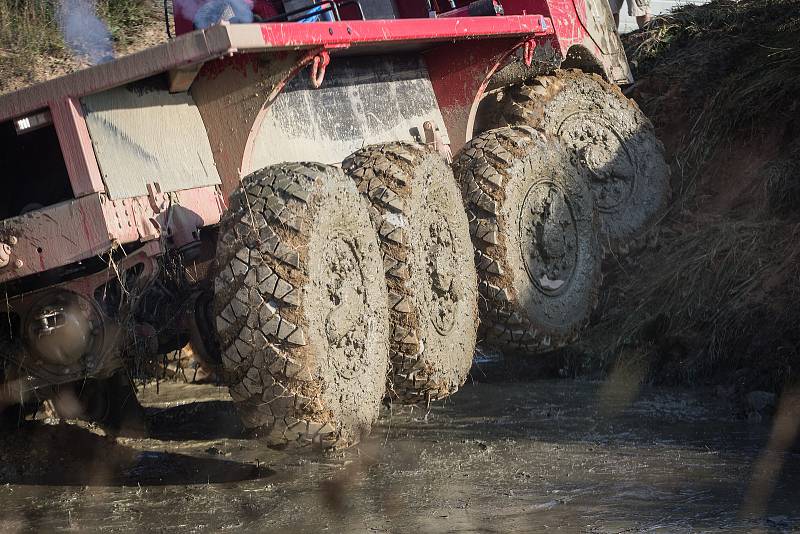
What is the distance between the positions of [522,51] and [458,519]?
3.78 m

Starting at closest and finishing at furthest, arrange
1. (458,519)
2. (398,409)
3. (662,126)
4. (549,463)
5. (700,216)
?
(458,519) < (549,463) < (398,409) < (700,216) < (662,126)

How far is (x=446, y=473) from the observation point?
17.3 ft

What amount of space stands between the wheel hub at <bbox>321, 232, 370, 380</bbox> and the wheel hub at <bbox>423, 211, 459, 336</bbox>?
717mm

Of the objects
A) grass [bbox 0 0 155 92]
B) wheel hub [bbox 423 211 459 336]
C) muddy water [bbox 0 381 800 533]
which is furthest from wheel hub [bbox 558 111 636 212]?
grass [bbox 0 0 155 92]

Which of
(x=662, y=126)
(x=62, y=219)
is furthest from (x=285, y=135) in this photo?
(x=662, y=126)

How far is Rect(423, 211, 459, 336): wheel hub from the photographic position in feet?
19.0

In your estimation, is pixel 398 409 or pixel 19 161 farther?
pixel 398 409

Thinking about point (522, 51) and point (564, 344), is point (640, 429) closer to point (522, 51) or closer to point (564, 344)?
point (564, 344)

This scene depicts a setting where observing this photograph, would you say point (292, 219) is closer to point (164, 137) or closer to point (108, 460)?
point (164, 137)

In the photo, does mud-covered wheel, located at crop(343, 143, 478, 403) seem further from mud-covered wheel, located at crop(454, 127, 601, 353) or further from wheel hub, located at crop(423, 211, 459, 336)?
mud-covered wheel, located at crop(454, 127, 601, 353)

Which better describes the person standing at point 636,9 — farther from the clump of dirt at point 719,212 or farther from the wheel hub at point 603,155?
the wheel hub at point 603,155

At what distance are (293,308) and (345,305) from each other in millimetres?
398

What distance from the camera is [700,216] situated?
814cm

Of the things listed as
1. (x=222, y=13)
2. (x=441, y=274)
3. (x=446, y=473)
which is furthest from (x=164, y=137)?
(x=446, y=473)
